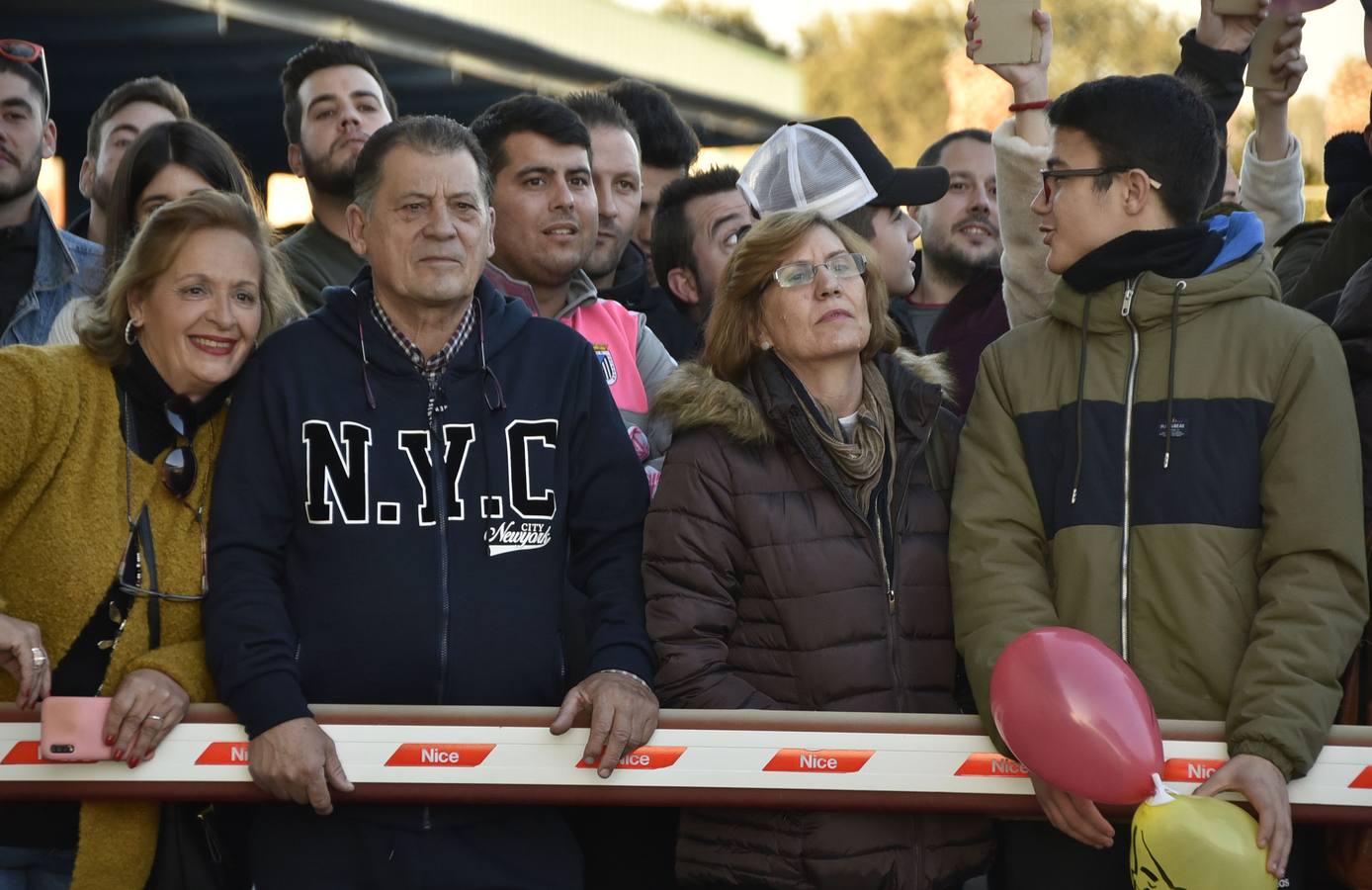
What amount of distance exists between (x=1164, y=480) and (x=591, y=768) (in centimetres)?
143

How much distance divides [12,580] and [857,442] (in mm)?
1997

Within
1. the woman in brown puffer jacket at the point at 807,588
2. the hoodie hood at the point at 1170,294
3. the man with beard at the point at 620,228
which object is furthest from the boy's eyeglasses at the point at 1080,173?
the man with beard at the point at 620,228

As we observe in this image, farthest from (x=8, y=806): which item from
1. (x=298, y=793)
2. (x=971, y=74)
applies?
(x=971, y=74)

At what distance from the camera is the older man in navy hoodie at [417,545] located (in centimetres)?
378

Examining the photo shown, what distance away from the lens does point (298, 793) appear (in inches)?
→ 143

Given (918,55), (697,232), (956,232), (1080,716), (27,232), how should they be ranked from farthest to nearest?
(918,55) → (956,232) → (697,232) → (27,232) → (1080,716)

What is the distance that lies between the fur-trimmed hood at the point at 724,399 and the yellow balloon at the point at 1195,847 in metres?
1.22

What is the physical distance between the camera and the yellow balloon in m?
3.21

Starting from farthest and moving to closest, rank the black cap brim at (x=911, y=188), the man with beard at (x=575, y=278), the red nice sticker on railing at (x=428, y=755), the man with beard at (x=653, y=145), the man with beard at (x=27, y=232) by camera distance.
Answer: the man with beard at (x=653, y=145) < the man with beard at (x=27, y=232) < the black cap brim at (x=911, y=188) < the man with beard at (x=575, y=278) < the red nice sticker on railing at (x=428, y=755)

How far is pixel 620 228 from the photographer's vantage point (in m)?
5.66

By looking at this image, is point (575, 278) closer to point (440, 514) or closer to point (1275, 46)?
point (440, 514)

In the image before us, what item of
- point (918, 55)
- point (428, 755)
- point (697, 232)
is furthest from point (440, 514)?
point (918, 55)

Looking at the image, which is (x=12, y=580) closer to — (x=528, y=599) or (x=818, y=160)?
(x=528, y=599)

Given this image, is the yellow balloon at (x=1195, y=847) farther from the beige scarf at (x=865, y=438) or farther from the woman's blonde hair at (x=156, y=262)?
the woman's blonde hair at (x=156, y=262)
